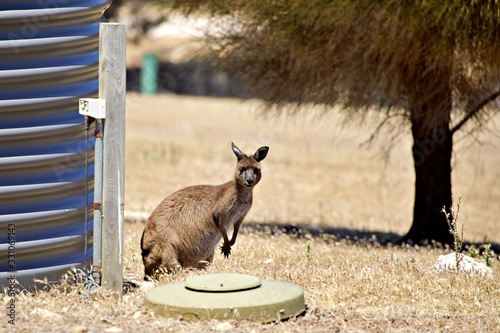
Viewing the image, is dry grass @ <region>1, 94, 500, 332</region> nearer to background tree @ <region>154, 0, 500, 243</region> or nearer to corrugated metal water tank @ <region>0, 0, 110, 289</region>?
corrugated metal water tank @ <region>0, 0, 110, 289</region>

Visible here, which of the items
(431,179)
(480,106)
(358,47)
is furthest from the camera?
(431,179)

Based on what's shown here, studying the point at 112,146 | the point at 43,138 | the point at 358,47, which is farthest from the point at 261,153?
the point at 358,47

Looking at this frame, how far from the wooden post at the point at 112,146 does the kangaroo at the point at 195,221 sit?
30.1 inches

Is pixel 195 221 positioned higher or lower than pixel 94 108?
lower

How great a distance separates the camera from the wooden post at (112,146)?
5.47 m

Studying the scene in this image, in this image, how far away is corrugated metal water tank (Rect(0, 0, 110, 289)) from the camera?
550 cm

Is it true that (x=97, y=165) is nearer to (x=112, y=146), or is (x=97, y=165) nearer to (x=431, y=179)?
(x=112, y=146)

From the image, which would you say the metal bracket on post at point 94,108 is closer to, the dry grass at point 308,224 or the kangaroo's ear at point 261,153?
the dry grass at point 308,224

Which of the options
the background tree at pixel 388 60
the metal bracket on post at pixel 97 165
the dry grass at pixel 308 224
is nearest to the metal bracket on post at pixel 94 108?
the metal bracket on post at pixel 97 165

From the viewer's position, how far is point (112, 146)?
5516 millimetres

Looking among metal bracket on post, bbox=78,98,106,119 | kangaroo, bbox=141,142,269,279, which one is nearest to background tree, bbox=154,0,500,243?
kangaroo, bbox=141,142,269,279

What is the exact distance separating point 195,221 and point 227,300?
5.44 ft

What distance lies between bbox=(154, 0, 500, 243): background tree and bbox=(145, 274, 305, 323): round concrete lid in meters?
4.27

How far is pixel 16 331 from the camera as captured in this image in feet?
15.5
